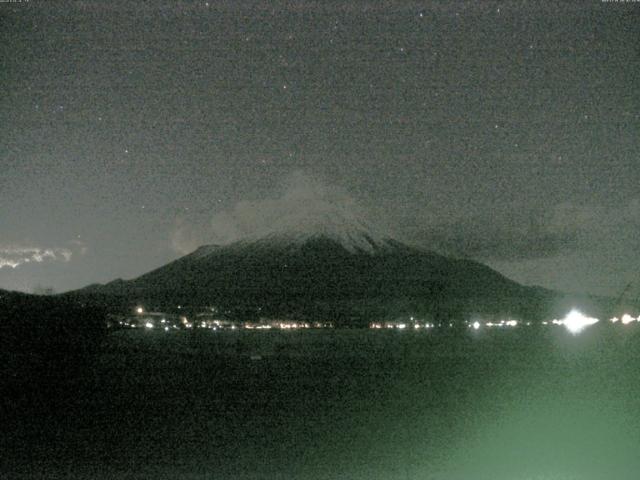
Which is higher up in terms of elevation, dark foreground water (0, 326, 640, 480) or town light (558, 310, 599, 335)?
town light (558, 310, 599, 335)

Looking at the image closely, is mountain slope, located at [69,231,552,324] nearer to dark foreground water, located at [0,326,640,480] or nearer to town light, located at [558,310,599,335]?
town light, located at [558,310,599,335]

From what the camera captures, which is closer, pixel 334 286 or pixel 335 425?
pixel 335 425

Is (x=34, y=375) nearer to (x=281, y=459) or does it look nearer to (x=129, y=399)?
(x=129, y=399)

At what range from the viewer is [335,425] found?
1338 cm

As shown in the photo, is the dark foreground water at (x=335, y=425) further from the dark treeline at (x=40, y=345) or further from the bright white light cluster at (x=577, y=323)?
the bright white light cluster at (x=577, y=323)

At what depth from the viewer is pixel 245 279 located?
145m

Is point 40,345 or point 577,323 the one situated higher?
point 577,323

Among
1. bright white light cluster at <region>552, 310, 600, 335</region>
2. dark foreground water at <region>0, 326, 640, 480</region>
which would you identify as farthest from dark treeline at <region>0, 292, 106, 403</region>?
bright white light cluster at <region>552, 310, 600, 335</region>

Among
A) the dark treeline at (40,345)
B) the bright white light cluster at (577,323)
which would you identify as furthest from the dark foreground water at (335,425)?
the bright white light cluster at (577,323)

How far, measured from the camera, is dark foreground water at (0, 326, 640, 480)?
33.4 ft

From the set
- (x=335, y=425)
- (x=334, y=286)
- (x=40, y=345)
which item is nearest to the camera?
(x=335, y=425)

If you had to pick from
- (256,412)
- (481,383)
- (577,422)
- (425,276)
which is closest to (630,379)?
(481,383)

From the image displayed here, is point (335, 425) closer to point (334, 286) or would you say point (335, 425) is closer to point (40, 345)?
point (40, 345)

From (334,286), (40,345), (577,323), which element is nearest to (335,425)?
(40,345)
